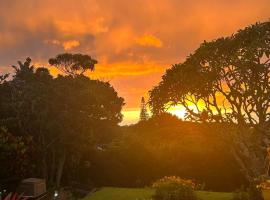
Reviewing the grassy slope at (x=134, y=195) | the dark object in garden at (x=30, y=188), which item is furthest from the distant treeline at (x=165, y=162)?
the dark object in garden at (x=30, y=188)

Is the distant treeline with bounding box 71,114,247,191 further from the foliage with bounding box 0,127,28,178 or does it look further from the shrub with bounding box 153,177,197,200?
the foliage with bounding box 0,127,28,178

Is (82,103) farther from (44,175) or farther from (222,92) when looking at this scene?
(222,92)

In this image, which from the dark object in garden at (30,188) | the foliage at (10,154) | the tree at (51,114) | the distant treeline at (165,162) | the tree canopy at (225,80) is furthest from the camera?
the distant treeline at (165,162)

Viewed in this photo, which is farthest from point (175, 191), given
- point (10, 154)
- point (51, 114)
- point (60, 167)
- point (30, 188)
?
point (60, 167)

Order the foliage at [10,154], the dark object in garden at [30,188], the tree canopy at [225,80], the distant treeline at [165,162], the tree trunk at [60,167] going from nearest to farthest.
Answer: the tree canopy at [225,80]
the foliage at [10,154]
the dark object in garden at [30,188]
the distant treeline at [165,162]
the tree trunk at [60,167]

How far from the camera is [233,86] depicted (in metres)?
24.1

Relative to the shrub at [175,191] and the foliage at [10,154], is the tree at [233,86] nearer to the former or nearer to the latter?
the shrub at [175,191]

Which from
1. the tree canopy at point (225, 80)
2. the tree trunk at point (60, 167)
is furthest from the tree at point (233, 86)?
the tree trunk at point (60, 167)

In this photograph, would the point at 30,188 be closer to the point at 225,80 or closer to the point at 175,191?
the point at 175,191

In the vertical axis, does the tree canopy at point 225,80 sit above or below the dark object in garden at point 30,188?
above

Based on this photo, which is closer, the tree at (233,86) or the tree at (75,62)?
the tree at (233,86)

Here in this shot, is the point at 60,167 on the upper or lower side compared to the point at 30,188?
upper

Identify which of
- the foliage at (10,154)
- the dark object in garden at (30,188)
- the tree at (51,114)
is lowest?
the dark object in garden at (30,188)

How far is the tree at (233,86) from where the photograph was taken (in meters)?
22.8
